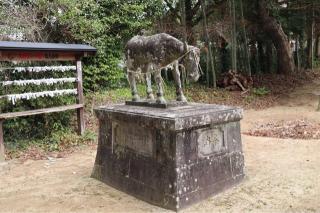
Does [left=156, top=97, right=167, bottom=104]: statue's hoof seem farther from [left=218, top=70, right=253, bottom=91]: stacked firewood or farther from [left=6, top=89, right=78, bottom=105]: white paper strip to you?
[left=218, top=70, right=253, bottom=91]: stacked firewood

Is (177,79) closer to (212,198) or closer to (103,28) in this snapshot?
(212,198)

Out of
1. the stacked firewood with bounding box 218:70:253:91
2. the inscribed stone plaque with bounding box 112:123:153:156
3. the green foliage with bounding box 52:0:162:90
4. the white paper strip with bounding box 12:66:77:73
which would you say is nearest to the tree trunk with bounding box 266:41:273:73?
the stacked firewood with bounding box 218:70:253:91

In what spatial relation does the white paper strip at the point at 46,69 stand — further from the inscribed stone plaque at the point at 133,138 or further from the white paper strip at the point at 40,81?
the inscribed stone plaque at the point at 133,138

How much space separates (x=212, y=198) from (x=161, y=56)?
1834 millimetres

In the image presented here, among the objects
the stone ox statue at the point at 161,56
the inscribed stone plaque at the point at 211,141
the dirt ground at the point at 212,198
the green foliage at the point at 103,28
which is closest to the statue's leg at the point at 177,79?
the stone ox statue at the point at 161,56

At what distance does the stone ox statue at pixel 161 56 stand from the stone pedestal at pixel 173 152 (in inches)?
15.9

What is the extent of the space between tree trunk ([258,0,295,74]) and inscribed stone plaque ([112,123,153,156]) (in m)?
11.8

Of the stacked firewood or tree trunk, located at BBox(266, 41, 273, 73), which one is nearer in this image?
the stacked firewood

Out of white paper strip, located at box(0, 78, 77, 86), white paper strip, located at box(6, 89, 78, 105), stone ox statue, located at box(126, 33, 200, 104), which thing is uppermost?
stone ox statue, located at box(126, 33, 200, 104)

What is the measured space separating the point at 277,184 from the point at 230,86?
10191mm

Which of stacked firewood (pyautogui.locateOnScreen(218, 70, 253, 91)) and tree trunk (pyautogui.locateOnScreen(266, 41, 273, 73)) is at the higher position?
tree trunk (pyautogui.locateOnScreen(266, 41, 273, 73))

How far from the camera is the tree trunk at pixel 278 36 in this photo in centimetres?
1530

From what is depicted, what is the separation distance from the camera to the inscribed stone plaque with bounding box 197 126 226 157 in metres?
4.38

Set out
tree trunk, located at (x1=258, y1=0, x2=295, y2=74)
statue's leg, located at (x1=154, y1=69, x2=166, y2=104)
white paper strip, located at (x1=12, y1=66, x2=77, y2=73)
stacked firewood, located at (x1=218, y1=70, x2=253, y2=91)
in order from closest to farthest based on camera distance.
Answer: statue's leg, located at (x1=154, y1=69, x2=166, y2=104) → white paper strip, located at (x1=12, y1=66, x2=77, y2=73) → stacked firewood, located at (x1=218, y1=70, x2=253, y2=91) → tree trunk, located at (x1=258, y1=0, x2=295, y2=74)
